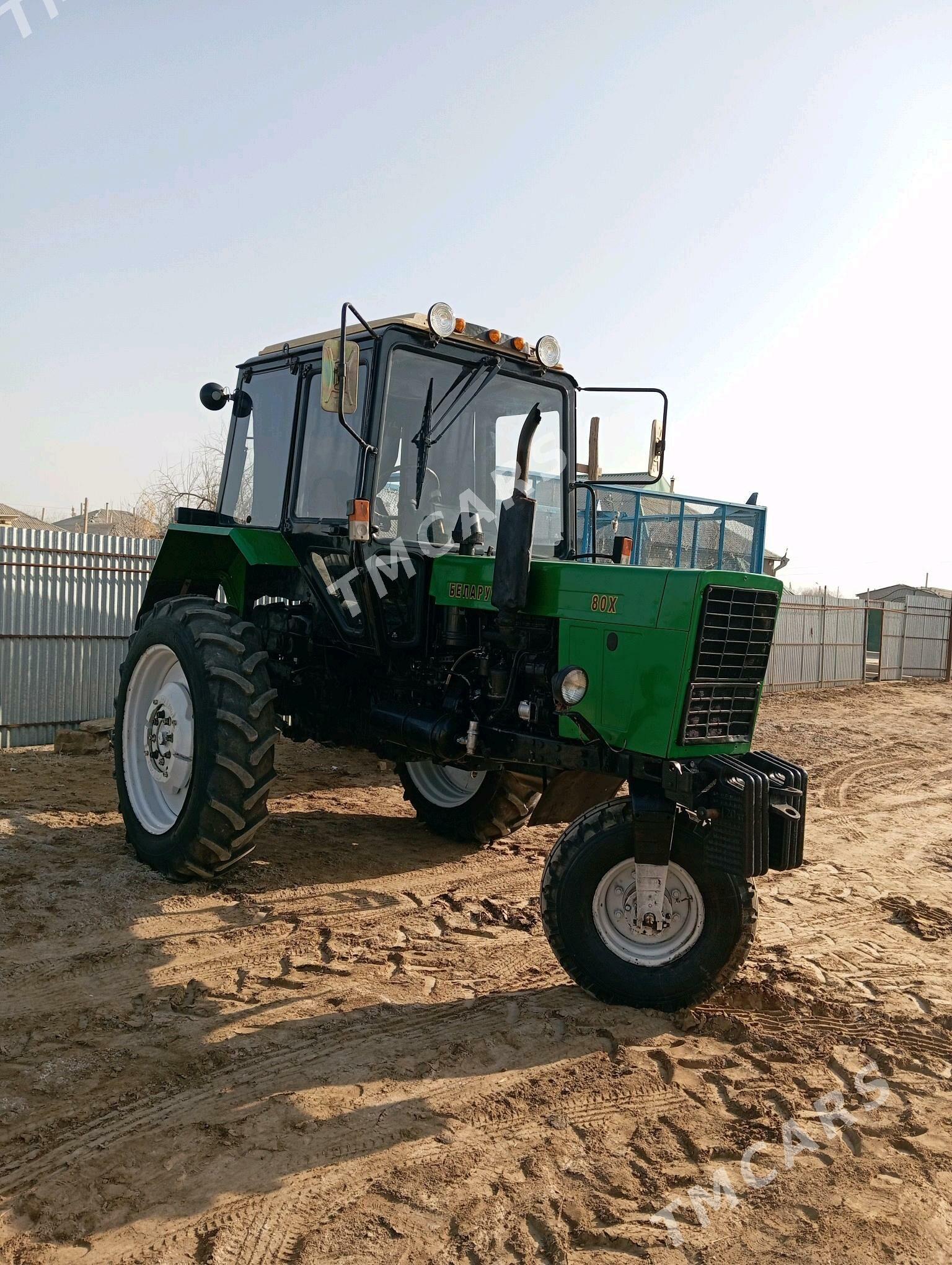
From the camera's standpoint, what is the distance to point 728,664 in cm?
423

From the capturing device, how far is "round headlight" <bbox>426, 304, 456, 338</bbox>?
16.0 feet

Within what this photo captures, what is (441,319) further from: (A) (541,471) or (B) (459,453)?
(A) (541,471)

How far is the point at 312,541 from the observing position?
5488 mm

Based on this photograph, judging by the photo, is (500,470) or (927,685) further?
(927,685)

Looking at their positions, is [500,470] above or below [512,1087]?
above

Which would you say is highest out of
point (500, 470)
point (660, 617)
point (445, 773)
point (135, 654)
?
point (500, 470)

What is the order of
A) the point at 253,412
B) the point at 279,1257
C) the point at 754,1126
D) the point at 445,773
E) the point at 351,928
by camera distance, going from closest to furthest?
the point at 279,1257 < the point at 754,1126 < the point at 351,928 < the point at 253,412 < the point at 445,773

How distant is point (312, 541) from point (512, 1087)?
10.0ft

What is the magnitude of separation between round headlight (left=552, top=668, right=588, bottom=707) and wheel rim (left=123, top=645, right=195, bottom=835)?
81.5 inches

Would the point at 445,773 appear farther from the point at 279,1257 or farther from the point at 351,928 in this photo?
the point at 279,1257

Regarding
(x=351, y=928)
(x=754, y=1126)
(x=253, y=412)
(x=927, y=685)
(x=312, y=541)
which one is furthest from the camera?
(x=927, y=685)

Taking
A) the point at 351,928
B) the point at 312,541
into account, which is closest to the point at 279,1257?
the point at 351,928

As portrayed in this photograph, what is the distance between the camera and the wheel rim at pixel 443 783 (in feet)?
21.3

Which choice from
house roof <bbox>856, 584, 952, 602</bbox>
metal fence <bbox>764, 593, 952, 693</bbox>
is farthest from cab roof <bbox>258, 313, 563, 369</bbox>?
house roof <bbox>856, 584, 952, 602</bbox>
